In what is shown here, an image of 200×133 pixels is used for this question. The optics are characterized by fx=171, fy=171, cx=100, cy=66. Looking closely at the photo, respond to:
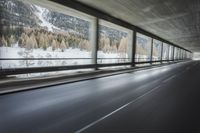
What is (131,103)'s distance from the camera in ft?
16.8

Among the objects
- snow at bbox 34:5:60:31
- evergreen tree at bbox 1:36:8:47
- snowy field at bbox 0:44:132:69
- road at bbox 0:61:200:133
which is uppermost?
snow at bbox 34:5:60:31

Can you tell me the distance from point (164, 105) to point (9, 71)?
6.78 metres

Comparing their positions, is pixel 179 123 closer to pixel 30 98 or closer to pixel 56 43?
pixel 30 98

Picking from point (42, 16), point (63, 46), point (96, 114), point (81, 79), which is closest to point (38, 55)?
point (63, 46)

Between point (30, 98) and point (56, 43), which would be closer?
point (30, 98)

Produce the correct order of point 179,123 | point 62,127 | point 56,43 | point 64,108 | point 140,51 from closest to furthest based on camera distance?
point 62,127 → point 179,123 → point 64,108 → point 56,43 → point 140,51

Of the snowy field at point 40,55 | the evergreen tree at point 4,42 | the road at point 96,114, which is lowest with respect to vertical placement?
the road at point 96,114

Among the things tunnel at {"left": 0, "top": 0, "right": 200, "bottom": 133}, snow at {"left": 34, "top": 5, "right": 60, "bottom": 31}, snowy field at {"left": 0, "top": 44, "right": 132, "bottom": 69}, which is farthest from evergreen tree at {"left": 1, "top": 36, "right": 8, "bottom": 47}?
snow at {"left": 34, "top": 5, "right": 60, "bottom": 31}

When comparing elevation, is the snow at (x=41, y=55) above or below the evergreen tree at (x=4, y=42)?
below

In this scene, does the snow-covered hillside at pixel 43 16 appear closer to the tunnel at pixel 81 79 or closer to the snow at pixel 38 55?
the tunnel at pixel 81 79

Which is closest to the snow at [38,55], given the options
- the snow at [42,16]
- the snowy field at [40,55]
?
the snowy field at [40,55]

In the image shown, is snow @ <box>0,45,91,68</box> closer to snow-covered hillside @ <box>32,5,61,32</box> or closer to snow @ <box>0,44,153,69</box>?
snow @ <box>0,44,153,69</box>

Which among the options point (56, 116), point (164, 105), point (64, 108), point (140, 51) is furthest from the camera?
point (140, 51)

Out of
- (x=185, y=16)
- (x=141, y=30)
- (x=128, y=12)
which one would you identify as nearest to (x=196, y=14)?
(x=185, y=16)
